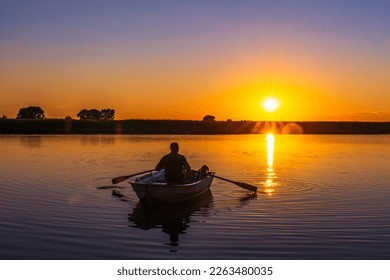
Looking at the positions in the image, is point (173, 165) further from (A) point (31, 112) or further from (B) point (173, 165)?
(A) point (31, 112)

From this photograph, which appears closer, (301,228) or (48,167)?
(301,228)

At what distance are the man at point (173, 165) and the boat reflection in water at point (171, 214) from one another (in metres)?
1.02

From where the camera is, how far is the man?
20000mm

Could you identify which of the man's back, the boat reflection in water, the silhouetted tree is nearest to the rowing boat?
the boat reflection in water

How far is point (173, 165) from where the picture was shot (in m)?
20.2

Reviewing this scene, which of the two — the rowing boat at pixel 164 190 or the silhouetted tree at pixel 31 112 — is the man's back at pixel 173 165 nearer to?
the rowing boat at pixel 164 190

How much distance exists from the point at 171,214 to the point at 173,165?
7.66 feet

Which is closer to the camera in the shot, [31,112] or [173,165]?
[173,165]

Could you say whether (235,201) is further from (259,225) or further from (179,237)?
(179,237)

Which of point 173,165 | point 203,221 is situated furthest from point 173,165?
point 203,221

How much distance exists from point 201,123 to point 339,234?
12227 cm

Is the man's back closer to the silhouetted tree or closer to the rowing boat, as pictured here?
the rowing boat

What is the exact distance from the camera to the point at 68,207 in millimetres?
19750

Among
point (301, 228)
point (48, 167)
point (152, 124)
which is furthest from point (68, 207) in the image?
point (152, 124)
